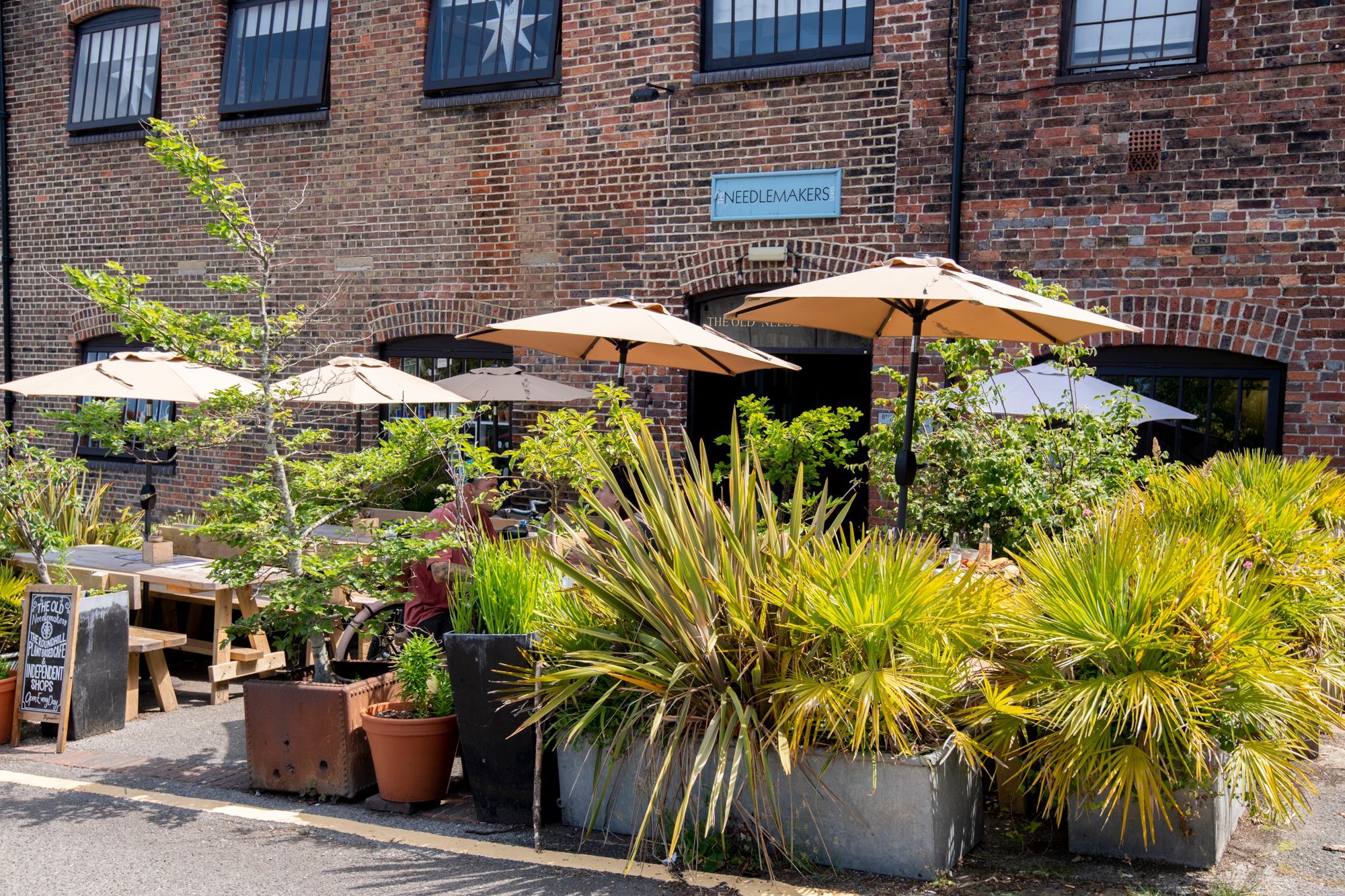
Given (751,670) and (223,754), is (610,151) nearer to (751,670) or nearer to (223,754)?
(223,754)

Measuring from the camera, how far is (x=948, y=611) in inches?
180

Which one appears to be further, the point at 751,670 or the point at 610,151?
the point at 610,151

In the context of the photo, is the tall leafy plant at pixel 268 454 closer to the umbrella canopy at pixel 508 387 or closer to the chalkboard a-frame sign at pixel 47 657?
the chalkboard a-frame sign at pixel 47 657

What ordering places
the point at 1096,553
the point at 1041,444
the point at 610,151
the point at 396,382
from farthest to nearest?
the point at 610,151 → the point at 396,382 → the point at 1041,444 → the point at 1096,553

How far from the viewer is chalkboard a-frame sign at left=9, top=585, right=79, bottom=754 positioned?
644cm

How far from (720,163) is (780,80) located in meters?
0.84

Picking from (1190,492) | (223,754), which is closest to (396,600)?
(223,754)

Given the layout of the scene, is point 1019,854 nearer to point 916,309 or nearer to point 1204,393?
point 916,309

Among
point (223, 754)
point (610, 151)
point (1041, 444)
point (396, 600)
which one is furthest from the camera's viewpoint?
point (610, 151)

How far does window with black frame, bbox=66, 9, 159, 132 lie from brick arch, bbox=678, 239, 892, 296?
7022 mm

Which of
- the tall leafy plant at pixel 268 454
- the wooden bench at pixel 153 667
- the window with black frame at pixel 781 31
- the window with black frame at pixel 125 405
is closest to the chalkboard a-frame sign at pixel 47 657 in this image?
the wooden bench at pixel 153 667

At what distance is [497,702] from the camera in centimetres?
501

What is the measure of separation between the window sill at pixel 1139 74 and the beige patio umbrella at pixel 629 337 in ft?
10.6

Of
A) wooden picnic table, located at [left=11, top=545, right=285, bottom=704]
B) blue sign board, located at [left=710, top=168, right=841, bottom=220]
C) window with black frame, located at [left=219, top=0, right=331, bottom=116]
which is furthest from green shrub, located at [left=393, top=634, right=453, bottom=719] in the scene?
window with black frame, located at [left=219, top=0, right=331, bottom=116]
